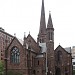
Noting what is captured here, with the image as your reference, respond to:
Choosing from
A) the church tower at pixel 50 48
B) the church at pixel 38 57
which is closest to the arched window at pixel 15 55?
the church at pixel 38 57

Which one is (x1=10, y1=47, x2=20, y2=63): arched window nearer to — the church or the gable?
the church

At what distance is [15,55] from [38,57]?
7.84 m

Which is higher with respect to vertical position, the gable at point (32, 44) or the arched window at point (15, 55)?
the gable at point (32, 44)

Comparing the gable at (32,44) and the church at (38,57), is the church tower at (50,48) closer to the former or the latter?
the church at (38,57)

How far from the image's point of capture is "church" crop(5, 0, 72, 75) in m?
74.5

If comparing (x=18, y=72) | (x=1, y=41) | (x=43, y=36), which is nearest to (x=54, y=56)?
(x=18, y=72)

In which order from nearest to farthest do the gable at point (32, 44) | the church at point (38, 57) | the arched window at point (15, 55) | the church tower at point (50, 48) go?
1. the church at point (38, 57)
2. the arched window at point (15, 55)
3. the church tower at point (50, 48)
4. the gable at point (32, 44)

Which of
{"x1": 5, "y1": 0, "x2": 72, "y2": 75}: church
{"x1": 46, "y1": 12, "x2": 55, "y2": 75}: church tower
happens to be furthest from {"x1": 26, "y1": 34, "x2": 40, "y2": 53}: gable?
{"x1": 46, "y1": 12, "x2": 55, "y2": 75}: church tower

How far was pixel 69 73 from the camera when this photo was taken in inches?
3361

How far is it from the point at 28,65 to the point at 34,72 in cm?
411

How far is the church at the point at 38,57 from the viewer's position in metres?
74.5

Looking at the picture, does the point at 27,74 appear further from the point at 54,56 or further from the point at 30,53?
the point at 54,56

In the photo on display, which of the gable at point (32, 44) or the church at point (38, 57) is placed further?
the gable at point (32, 44)

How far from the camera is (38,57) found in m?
79.5
